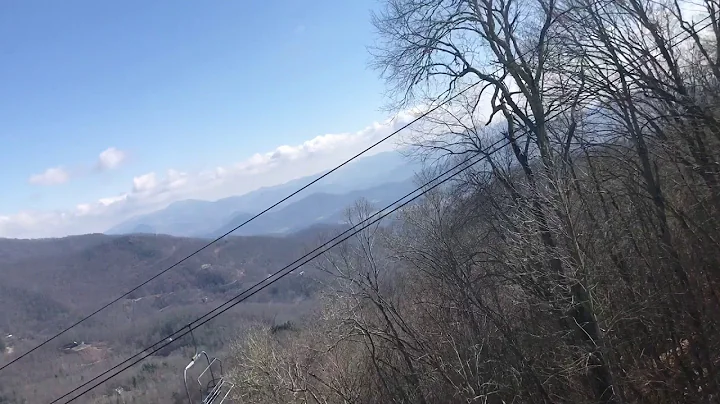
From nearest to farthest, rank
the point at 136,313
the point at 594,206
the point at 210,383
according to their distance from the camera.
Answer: the point at 594,206
the point at 210,383
the point at 136,313

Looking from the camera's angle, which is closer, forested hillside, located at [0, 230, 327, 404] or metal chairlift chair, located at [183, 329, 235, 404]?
metal chairlift chair, located at [183, 329, 235, 404]

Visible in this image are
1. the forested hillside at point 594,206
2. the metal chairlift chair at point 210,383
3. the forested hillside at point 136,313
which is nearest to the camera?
the forested hillside at point 594,206

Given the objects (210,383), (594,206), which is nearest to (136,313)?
(210,383)

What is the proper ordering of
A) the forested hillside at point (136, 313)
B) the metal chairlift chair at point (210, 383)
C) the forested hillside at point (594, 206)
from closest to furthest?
the forested hillside at point (594, 206), the metal chairlift chair at point (210, 383), the forested hillside at point (136, 313)

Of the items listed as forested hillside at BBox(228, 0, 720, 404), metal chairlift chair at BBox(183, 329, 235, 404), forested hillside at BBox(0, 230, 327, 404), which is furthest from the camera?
forested hillside at BBox(0, 230, 327, 404)

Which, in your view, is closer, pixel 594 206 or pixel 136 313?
pixel 594 206

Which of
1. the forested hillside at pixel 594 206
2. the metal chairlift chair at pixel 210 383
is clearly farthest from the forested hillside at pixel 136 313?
the forested hillside at pixel 594 206

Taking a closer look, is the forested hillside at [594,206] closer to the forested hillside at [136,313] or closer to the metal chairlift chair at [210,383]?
the metal chairlift chair at [210,383]

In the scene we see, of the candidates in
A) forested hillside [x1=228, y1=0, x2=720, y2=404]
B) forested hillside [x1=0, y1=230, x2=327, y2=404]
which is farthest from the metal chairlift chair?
forested hillside [x1=0, y1=230, x2=327, y2=404]

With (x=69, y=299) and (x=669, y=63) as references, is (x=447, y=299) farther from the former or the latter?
(x=69, y=299)

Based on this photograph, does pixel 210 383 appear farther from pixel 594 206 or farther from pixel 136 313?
pixel 136 313

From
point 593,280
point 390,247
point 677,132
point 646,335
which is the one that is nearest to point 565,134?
point 677,132

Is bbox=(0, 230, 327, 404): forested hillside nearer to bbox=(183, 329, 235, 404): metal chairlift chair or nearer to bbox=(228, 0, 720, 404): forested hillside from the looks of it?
bbox=(183, 329, 235, 404): metal chairlift chair
